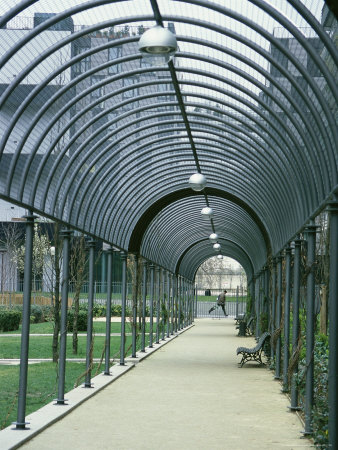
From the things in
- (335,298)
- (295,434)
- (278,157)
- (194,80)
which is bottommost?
(295,434)

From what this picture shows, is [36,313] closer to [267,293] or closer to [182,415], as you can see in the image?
[267,293]

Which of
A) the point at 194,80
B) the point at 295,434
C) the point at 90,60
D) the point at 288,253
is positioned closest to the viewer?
the point at 295,434

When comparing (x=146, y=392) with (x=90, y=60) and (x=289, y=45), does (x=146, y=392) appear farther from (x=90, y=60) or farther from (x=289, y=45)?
(x=289, y=45)

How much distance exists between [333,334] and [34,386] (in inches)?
301

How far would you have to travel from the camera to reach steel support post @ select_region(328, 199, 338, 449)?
22.7 feet

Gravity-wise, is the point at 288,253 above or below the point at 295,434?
above

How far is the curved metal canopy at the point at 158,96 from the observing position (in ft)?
26.2

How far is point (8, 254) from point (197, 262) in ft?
33.9

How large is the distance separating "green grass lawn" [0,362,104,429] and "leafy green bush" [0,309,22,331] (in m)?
11.9

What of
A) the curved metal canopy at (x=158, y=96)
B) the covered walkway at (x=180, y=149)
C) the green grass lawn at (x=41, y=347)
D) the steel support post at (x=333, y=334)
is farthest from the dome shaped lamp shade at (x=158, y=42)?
the green grass lawn at (x=41, y=347)

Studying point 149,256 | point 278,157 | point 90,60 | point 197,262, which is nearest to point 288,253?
point 278,157

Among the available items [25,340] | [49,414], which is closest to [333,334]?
[25,340]

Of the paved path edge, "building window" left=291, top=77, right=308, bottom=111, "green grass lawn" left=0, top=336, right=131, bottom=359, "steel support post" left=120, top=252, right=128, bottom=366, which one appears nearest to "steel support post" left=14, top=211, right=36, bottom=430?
the paved path edge

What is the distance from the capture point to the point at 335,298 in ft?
23.4
